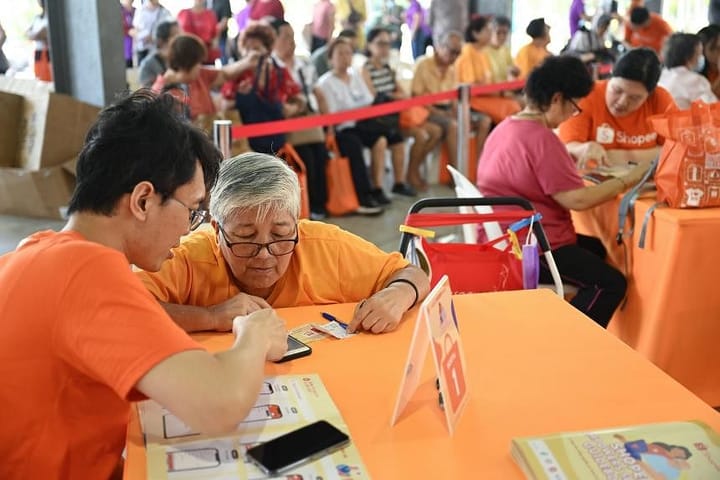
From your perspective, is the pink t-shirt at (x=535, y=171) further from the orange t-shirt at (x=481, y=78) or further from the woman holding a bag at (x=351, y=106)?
the orange t-shirt at (x=481, y=78)

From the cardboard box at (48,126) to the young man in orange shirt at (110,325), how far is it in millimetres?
3930

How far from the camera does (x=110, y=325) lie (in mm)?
1148

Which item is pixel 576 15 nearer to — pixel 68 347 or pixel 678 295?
pixel 678 295

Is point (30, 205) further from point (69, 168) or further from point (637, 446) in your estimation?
point (637, 446)

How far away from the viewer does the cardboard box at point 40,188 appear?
5.02m

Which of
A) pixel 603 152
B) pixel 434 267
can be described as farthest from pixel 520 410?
pixel 603 152

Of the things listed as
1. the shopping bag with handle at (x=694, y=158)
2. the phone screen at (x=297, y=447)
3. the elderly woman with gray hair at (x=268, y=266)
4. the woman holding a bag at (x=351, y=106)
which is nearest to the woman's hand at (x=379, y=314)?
the elderly woman with gray hair at (x=268, y=266)

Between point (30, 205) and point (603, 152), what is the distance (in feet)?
11.5

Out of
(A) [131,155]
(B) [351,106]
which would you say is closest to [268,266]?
(A) [131,155]

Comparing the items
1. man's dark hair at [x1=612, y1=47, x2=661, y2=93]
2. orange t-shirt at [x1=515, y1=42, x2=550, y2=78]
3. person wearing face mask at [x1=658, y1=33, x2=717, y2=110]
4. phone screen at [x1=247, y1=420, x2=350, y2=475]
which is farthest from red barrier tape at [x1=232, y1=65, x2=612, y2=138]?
phone screen at [x1=247, y1=420, x2=350, y2=475]

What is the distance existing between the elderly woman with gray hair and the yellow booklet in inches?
24.3

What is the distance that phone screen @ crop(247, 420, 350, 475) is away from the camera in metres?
1.20

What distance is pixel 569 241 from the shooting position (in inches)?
124

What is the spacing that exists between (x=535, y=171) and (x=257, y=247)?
155 centimetres
